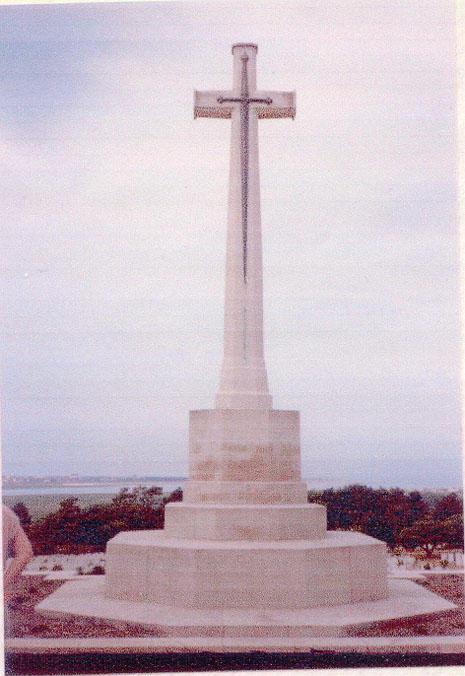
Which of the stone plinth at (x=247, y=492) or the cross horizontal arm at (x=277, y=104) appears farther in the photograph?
the cross horizontal arm at (x=277, y=104)

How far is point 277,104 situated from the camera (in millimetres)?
15852

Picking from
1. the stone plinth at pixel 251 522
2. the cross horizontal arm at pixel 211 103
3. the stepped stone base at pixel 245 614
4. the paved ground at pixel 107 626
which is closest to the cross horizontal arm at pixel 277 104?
the cross horizontal arm at pixel 211 103

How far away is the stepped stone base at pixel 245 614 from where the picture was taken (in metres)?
11.8

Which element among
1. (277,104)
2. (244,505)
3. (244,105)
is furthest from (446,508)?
(244,105)

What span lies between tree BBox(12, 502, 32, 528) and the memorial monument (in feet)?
6.09

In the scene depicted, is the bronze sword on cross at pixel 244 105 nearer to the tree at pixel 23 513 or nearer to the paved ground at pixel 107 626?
the tree at pixel 23 513

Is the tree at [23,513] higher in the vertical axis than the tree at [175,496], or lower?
lower

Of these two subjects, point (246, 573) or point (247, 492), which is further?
point (247, 492)

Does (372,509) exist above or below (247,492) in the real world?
below

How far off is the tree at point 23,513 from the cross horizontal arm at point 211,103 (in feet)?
25.1

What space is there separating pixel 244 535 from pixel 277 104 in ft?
24.4

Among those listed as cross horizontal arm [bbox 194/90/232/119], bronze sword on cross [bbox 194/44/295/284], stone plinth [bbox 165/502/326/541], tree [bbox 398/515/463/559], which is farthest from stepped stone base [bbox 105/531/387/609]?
cross horizontal arm [bbox 194/90/232/119]

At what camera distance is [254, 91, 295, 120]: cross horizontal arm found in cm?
1577

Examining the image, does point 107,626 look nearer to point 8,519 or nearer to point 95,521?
point 8,519
